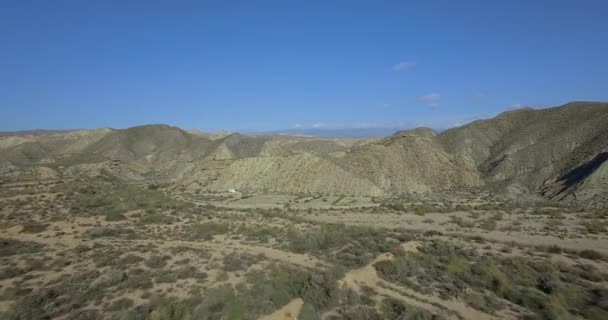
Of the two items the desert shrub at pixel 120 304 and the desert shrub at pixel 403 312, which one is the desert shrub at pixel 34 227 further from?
the desert shrub at pixel 403 312

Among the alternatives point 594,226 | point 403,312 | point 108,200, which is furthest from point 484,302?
point 108,200

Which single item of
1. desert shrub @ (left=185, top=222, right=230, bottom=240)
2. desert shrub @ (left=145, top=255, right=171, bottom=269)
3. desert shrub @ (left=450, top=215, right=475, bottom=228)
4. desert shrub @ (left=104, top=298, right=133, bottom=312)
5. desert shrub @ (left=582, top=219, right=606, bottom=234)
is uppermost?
desert shrub @ (left=104, top=298, right=133, bottom=312)

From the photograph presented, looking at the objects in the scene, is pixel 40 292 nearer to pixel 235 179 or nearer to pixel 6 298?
pixel 6 298

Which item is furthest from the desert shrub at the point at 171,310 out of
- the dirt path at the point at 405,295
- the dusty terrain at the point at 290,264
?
the dirt path at the point at 405,295

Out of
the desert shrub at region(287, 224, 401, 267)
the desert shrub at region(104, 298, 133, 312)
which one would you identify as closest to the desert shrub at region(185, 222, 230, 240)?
the desert shrub at region(287, 224, 401, 267)

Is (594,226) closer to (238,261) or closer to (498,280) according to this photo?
(498,280)

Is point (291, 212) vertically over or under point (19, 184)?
under

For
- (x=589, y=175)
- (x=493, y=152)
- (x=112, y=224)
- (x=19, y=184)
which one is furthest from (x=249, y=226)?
(x=493, y=152)

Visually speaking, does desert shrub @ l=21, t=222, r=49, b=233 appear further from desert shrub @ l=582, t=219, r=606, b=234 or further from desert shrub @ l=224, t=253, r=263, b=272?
desert shrub @ l=582, t=219, r=606, b=234
